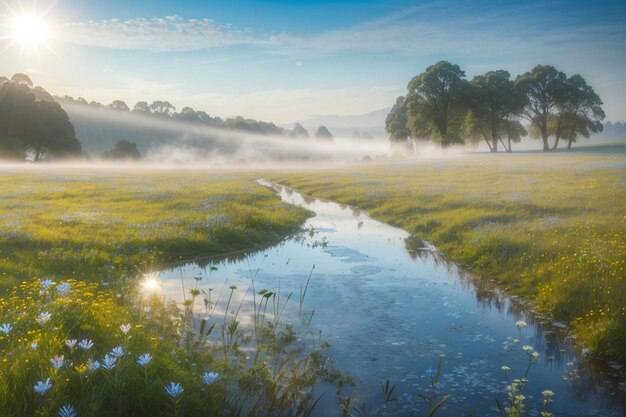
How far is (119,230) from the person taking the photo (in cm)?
2148

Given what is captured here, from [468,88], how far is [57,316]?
293 ft

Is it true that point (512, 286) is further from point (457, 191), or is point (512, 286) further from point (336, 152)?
point (336, 152)

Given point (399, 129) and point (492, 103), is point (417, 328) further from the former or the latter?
point (399, 129)

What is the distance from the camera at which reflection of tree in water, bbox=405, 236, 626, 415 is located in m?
8.17

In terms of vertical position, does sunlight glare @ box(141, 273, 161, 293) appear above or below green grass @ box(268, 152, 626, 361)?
below

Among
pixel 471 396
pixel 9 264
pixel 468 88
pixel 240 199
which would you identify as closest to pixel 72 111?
pixel 468 88

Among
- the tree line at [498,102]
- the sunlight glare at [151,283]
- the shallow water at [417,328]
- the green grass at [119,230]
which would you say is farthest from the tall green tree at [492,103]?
the sunlight glare at [151,283]

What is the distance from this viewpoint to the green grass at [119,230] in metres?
15.3

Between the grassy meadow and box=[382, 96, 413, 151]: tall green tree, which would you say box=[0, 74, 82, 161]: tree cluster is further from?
box=[382, 96, 413, 151]: tall green tree

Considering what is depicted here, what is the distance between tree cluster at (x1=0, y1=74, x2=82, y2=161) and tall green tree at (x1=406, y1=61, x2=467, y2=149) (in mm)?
69504

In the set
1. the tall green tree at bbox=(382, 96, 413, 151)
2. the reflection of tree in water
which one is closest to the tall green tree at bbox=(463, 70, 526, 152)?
the tall green tree at bbox=(382, 96, 413, 151)

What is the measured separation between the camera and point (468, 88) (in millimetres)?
86500

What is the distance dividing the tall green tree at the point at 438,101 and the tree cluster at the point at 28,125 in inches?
2736

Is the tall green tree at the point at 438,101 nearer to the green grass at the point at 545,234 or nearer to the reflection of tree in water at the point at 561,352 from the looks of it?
the green grass at the point at 545,234
